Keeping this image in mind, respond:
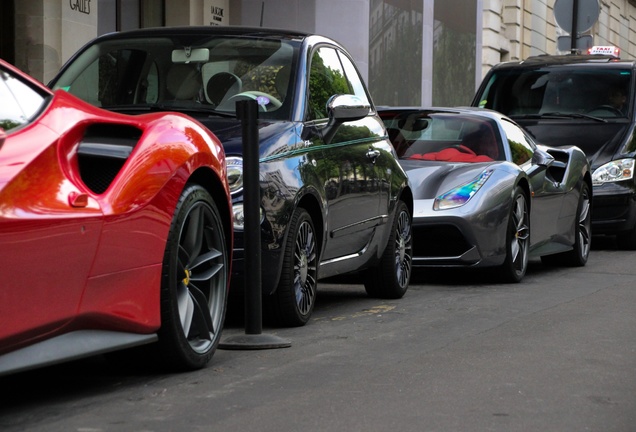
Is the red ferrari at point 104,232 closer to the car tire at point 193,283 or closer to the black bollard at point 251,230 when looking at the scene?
the car tire at point 193,283

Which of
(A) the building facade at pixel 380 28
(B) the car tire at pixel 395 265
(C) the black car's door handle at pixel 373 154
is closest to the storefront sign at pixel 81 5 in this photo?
(A) the building facade at pixel 380 28

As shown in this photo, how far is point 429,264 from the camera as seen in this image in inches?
417

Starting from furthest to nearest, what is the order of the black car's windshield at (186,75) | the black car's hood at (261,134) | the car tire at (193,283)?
the black car's windshield at (186,75), the black car's hood at (261,134), the car tire at (193,283)

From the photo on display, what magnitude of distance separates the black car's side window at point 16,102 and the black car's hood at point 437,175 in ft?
19.9

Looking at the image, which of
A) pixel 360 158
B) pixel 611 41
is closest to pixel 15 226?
pixel 360 158

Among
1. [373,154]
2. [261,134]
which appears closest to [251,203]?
[261,134]

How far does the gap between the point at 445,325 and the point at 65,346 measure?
3.40 metres

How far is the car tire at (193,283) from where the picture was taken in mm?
5562

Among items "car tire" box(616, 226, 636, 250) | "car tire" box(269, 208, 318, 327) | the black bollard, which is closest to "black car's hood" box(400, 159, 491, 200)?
"car tire" box(269, 208, 318, 327)

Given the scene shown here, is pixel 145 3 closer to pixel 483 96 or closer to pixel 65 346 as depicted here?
pixel 483 96

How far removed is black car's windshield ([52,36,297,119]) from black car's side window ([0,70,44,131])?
2.89 meters

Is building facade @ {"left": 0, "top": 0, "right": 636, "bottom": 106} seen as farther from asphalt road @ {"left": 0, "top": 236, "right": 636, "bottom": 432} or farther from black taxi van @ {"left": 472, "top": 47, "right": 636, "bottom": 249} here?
black taxi van @ {"left": 472, "top": 47, "right": 636, "bottom": 249}

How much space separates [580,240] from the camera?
12.8 m

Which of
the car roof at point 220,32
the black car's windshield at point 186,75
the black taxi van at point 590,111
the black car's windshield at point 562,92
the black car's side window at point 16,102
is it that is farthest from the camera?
the black car's windshield at point 562,92
